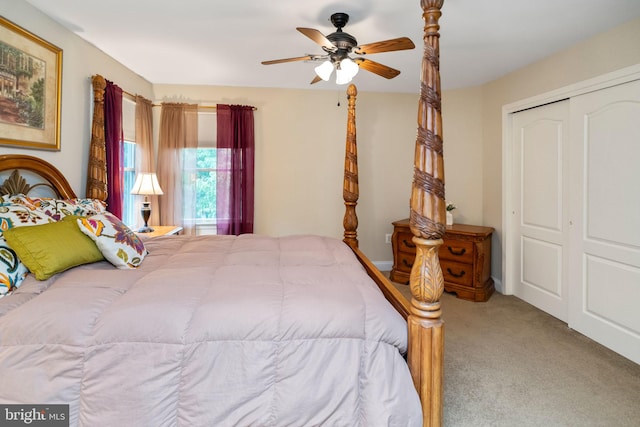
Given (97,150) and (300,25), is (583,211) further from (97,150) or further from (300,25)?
(97,150)

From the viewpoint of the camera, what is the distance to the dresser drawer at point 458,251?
11.6 feet

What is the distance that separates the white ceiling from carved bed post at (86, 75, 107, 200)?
1.44ft

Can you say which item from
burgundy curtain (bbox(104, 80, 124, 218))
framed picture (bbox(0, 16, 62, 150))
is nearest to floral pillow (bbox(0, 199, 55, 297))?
framed picture (bbox(0, 16, 62, 150))

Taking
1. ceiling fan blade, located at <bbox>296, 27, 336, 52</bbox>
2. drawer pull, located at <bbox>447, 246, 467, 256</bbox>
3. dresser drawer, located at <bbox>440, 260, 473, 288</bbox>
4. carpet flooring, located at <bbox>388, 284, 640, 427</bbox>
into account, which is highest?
ceiling fan blade, located at <bbox>296, 27, 336, 52</bbox>

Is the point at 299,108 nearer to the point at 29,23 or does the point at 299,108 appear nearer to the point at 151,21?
the point at 151,21

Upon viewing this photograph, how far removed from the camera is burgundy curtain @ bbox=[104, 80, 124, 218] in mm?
2984

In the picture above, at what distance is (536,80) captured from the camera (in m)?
3.20

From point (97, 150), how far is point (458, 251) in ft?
11.7

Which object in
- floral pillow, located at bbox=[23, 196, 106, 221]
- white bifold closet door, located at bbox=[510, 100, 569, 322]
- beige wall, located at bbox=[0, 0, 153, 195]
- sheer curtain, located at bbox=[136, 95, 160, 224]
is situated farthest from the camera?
sheer curtain, located at bbox=[136, 95, 160, 224]

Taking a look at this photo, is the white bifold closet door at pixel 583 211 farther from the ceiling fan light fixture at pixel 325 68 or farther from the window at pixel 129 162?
the window at pixel 129 162

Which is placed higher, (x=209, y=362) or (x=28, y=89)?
(x=28, y=89)

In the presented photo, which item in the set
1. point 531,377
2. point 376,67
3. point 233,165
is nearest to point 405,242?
point 531,377

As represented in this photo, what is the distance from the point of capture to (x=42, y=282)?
153cm

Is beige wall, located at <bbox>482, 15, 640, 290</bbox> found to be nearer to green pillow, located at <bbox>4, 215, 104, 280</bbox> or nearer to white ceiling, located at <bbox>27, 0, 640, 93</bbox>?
white ceiling, located at <bbox>27, 0, 640, 93</bbox>
